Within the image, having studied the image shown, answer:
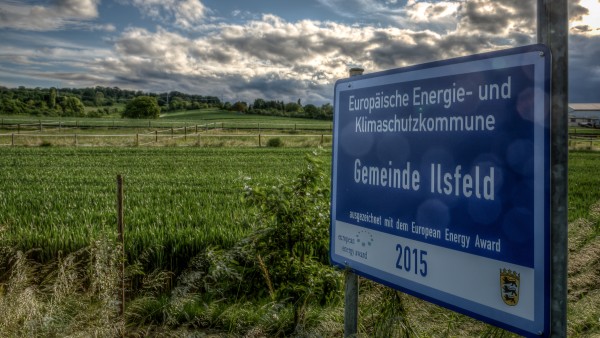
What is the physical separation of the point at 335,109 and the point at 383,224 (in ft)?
3.01

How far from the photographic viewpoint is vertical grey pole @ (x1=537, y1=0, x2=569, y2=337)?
2141 millimetres

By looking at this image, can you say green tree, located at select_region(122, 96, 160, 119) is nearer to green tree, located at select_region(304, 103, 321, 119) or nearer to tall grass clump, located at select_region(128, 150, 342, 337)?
green tree, located at select_region(304, 103, 321, 119)

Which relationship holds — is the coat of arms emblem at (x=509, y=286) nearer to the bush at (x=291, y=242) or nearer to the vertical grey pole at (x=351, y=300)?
the vertical grey pole at (x=351, y=300)

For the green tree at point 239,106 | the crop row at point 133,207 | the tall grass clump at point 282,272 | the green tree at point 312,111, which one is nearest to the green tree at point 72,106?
the green tree at point 239,106

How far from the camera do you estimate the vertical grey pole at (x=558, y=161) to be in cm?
214

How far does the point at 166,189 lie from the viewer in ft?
44.9

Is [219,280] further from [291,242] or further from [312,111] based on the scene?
[312,111]

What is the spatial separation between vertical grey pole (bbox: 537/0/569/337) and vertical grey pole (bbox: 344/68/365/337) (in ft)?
4.80

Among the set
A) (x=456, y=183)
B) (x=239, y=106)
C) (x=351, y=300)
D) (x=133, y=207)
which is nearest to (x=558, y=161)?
(x=456, y=183)

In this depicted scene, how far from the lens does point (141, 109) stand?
388ft

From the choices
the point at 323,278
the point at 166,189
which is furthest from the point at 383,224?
the point at 166,189

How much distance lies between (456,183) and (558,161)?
515 mm

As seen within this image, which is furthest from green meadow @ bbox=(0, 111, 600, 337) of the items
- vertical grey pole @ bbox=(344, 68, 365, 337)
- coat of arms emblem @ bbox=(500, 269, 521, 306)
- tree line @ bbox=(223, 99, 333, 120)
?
tree line @ bbox=(223, 99, 333, 120)

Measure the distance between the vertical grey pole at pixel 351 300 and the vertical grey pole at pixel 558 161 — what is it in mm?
1463
